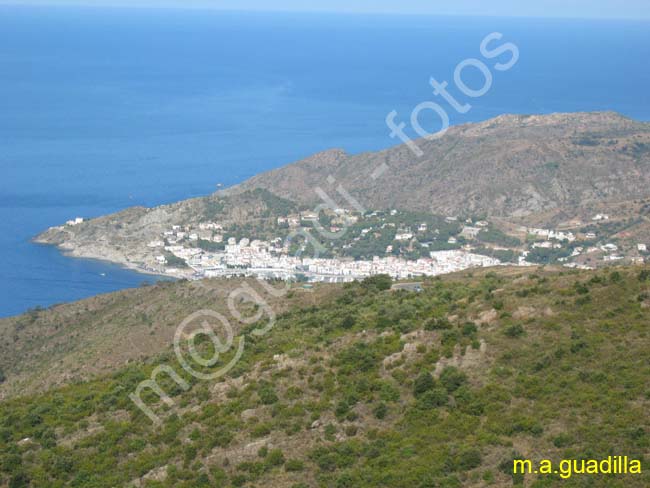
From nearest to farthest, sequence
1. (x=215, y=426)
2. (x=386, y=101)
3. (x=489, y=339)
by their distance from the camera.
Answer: (x=215, y=426) < (x=489, y=339) < (x=386, y=101)

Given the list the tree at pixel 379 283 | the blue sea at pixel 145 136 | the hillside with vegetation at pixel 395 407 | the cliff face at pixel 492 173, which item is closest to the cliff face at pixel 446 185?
the cliff face at pixel 492 173

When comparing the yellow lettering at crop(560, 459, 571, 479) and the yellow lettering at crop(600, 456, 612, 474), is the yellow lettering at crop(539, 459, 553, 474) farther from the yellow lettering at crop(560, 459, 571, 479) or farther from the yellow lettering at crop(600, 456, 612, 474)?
the yellow lettering at crop(600, 456, 612, 474)

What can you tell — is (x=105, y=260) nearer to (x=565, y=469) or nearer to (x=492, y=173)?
(x=492, y=173)

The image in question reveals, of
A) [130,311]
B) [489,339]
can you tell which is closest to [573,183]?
[130,311]

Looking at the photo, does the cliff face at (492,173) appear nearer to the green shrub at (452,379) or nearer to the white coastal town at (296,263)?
the white coastal town at (296,263)

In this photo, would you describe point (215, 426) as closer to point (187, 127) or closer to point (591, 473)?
point (591, 473)

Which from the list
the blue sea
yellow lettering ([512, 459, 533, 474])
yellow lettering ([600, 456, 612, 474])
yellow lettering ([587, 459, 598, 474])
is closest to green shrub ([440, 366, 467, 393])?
yellow lettering ([512, 459, 533, 474])
